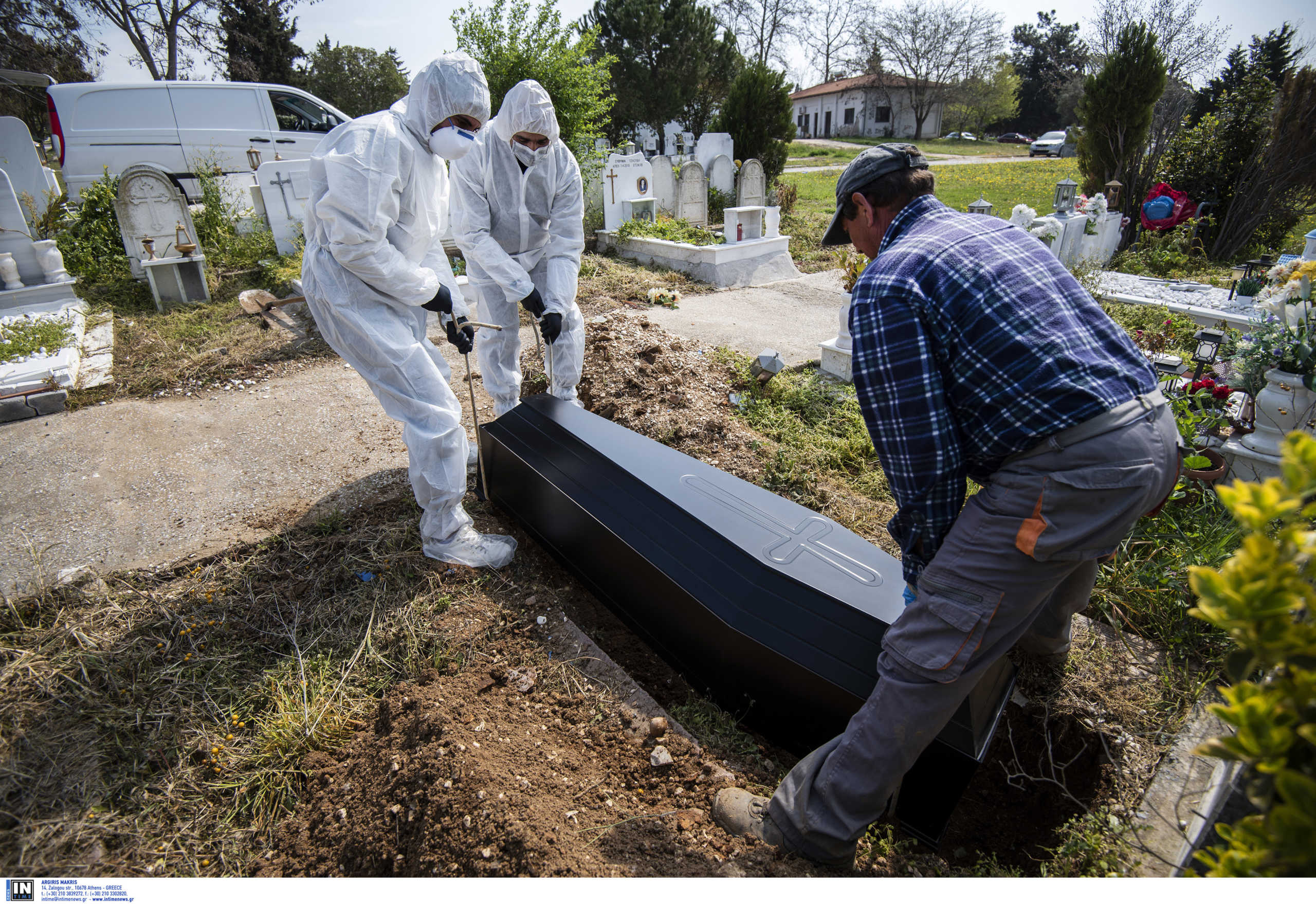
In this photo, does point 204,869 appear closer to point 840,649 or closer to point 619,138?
point 840,649

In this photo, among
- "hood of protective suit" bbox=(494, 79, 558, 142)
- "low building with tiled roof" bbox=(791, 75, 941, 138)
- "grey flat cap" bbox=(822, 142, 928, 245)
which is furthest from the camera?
"low building with tiled roof" bbox=(791, 75, 941, 138)

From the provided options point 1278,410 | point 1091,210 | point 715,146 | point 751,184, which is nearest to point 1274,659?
point 1278,410

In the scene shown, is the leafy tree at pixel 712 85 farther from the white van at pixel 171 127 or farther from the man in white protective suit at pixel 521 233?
the man in white protective suit at pixel 521 233

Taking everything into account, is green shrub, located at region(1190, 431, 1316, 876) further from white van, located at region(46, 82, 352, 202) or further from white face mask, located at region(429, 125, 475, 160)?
white van, located at region(46, 82, 352, 202)

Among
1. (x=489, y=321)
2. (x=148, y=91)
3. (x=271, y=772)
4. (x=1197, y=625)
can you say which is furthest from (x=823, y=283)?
(x=148, y=91)

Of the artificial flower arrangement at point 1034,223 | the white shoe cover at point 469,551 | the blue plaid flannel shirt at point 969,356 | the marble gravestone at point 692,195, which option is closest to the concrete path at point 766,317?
the artificial flower arrangement at point 1034,223

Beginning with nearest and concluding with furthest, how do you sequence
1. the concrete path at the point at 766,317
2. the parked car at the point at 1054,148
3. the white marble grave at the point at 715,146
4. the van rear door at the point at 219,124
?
1. the concrete path at the point at 766,317
2. the van rear door at the point at 219,124
3. the white marble grave at the point at 715,146
4. the parked car at the point at 1054,148

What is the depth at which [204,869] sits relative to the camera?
1666 millimetres

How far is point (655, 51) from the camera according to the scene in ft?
71.6

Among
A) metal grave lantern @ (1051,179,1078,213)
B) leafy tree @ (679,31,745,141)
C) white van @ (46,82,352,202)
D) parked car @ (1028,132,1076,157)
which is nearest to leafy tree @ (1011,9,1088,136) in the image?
parked car @ (1028,132,1076,157)

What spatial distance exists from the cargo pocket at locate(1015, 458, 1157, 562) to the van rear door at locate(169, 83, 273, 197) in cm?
1126

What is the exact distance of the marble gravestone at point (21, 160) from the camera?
7.96 m

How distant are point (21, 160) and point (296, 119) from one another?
3.48 m

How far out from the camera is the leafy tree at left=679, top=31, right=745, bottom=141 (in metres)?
22.2
